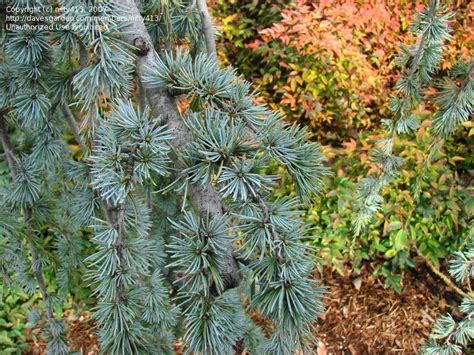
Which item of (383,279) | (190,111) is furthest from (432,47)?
(383,279)

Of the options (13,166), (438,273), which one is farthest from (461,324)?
(13,166)

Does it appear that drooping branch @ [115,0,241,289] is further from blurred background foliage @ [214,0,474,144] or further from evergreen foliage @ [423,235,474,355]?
blurred background foliage @ [214,0,474,144]

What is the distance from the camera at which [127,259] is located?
674 mm

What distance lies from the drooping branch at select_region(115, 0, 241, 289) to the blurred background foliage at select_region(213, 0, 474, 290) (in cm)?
117

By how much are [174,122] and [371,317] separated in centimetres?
166

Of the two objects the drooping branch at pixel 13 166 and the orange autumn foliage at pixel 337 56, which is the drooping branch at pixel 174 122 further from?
the orange autumn foliage at pixel 337 56

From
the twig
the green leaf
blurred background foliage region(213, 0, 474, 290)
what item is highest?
blurred background foliage region(213, 0, 474, 290)

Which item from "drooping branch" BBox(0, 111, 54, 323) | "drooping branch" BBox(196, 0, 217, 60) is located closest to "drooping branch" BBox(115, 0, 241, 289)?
"drooping branch" BBox(196, 0, 217, 60)

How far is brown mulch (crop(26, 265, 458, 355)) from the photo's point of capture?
6.24ft

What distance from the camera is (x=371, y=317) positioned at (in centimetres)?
200

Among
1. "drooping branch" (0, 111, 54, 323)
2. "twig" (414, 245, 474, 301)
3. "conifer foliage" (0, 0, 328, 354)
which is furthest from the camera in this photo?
"twig" (414, 245, 474, 301)

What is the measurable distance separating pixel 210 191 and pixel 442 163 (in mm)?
1599

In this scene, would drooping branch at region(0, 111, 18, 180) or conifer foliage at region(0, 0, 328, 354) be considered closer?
conifer foliage at region(0, 0, 328, 354)

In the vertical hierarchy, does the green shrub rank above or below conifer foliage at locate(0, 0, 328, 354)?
below
